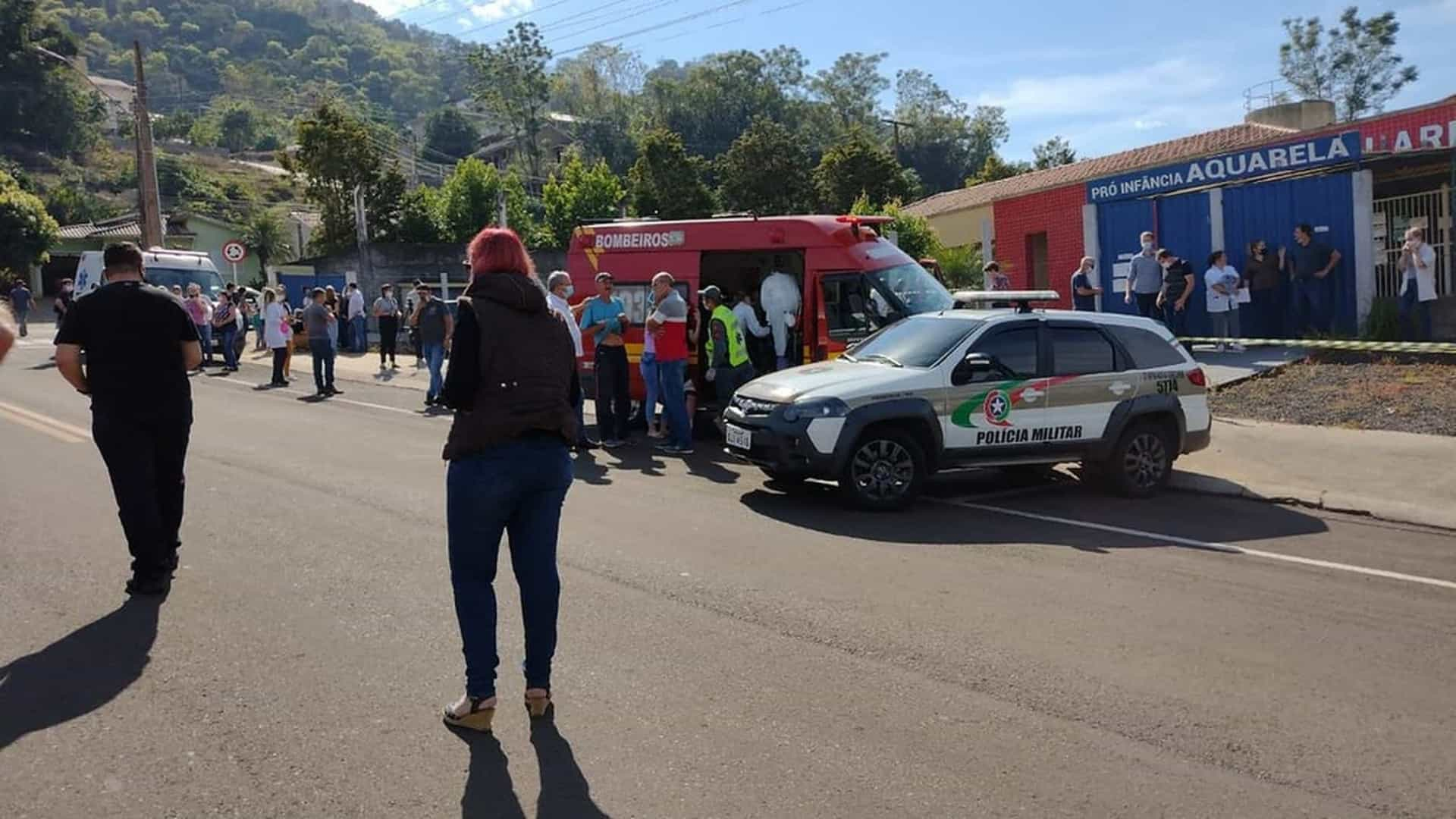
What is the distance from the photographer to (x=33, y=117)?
7625cm

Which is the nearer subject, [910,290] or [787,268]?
[910,290]

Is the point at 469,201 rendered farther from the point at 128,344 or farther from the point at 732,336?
the point at 128,344

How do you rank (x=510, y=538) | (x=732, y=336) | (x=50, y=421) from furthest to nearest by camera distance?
(x=50, y=421)
(x=732, y=336)
(x=510, y=538)

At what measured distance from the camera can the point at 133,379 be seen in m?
6.41

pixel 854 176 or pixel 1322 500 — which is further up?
pixel 854 176

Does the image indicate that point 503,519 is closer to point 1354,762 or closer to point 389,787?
point 389,787

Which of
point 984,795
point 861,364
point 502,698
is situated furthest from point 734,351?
point 984,795

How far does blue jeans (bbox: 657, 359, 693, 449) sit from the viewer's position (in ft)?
40.5

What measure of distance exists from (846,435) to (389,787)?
5.65 meters

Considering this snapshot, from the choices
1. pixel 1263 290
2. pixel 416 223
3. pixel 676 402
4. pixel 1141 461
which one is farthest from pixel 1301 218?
pixel 416 223

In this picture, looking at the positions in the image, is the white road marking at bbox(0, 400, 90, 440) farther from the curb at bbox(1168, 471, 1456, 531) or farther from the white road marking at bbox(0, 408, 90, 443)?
the curb at bbox(1168, 471, 1456, 531)

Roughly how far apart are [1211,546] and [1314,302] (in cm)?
1106

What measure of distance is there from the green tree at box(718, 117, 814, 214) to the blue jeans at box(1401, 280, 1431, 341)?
Answer: 3474 centimetres

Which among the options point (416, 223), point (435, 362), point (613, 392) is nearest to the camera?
point (613, 392)
